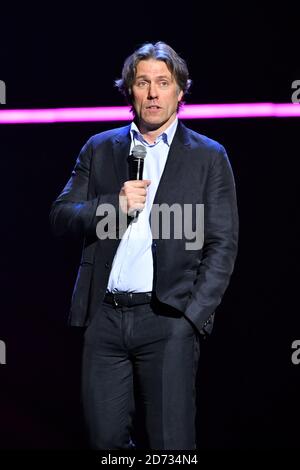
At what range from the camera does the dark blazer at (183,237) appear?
227cm

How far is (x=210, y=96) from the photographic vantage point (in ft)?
10.8

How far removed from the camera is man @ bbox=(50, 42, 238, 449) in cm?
225

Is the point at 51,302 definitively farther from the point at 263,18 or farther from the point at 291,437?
the point at 263,18

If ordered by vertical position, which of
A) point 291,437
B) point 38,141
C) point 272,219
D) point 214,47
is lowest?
point 291,437

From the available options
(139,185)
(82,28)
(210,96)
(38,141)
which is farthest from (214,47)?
(139,185)

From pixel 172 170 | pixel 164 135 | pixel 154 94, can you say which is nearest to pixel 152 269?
pixel 172 170

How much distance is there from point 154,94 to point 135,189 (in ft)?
1.22

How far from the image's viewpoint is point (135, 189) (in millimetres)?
2129

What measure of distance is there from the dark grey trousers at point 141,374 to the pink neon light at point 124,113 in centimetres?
123

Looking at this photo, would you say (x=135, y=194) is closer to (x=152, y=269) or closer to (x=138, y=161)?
(x=138, y=161)

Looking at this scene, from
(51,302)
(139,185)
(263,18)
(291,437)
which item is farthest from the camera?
(51,302)

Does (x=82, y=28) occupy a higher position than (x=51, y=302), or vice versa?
(x=82, y=28)

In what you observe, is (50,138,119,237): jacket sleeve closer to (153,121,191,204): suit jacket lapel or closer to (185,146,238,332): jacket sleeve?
(153,121,191,204): suit jacket lapel

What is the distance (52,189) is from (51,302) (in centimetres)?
55
